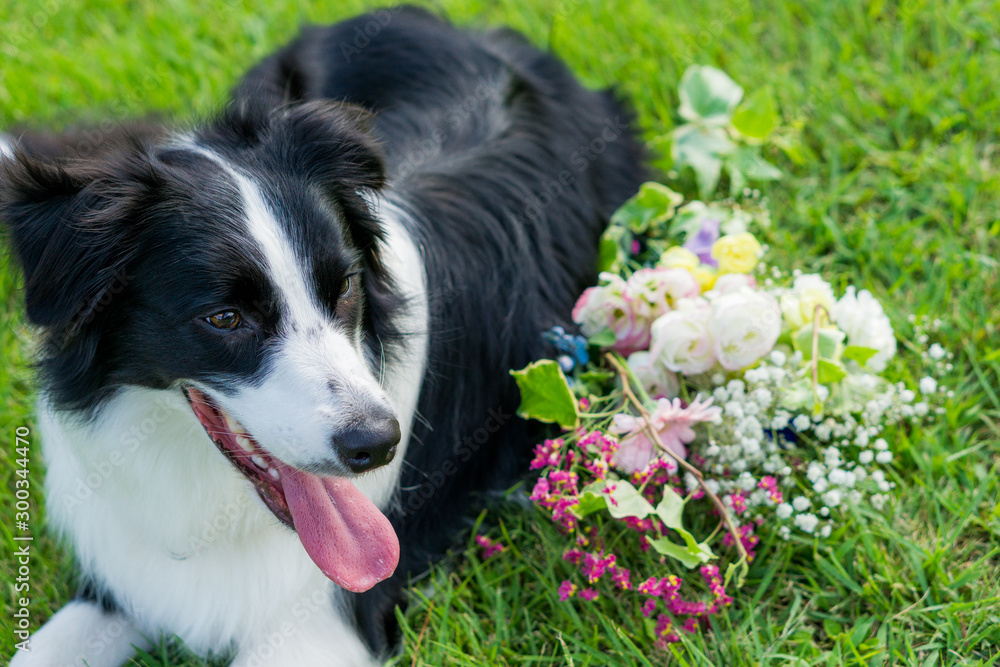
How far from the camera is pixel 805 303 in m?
3.04

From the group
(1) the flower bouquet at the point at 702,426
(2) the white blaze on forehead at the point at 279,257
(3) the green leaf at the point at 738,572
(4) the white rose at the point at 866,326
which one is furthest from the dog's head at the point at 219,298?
(4) the white rose at the point at 866,326

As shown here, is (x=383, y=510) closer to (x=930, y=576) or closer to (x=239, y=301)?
(x=239, y=301)

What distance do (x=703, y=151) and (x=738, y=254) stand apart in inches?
36.8

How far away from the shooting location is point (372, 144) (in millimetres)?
2436

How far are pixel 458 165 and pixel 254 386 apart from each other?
4.23 ft

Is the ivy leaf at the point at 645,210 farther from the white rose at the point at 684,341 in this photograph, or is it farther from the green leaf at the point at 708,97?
the white rose at the point at 684,341

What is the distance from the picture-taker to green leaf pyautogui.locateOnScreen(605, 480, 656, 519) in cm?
268

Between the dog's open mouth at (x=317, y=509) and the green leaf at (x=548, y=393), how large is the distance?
2.36ft

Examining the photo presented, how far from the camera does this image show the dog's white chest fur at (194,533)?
2.40 m

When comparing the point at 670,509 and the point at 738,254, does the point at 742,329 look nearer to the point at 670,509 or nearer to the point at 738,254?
the point at 738,254

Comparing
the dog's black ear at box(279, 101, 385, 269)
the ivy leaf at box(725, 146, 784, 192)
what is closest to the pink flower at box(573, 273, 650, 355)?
the dog's black ear at box(279, 101, 385, 269)

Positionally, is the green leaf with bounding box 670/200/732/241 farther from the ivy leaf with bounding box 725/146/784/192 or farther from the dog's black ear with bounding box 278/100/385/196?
the dog's black ear with bounding box 278/100/385/196

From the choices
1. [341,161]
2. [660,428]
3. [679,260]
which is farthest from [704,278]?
[341,161]

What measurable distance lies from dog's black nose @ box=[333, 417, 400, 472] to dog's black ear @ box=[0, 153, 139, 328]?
2.28 ft
